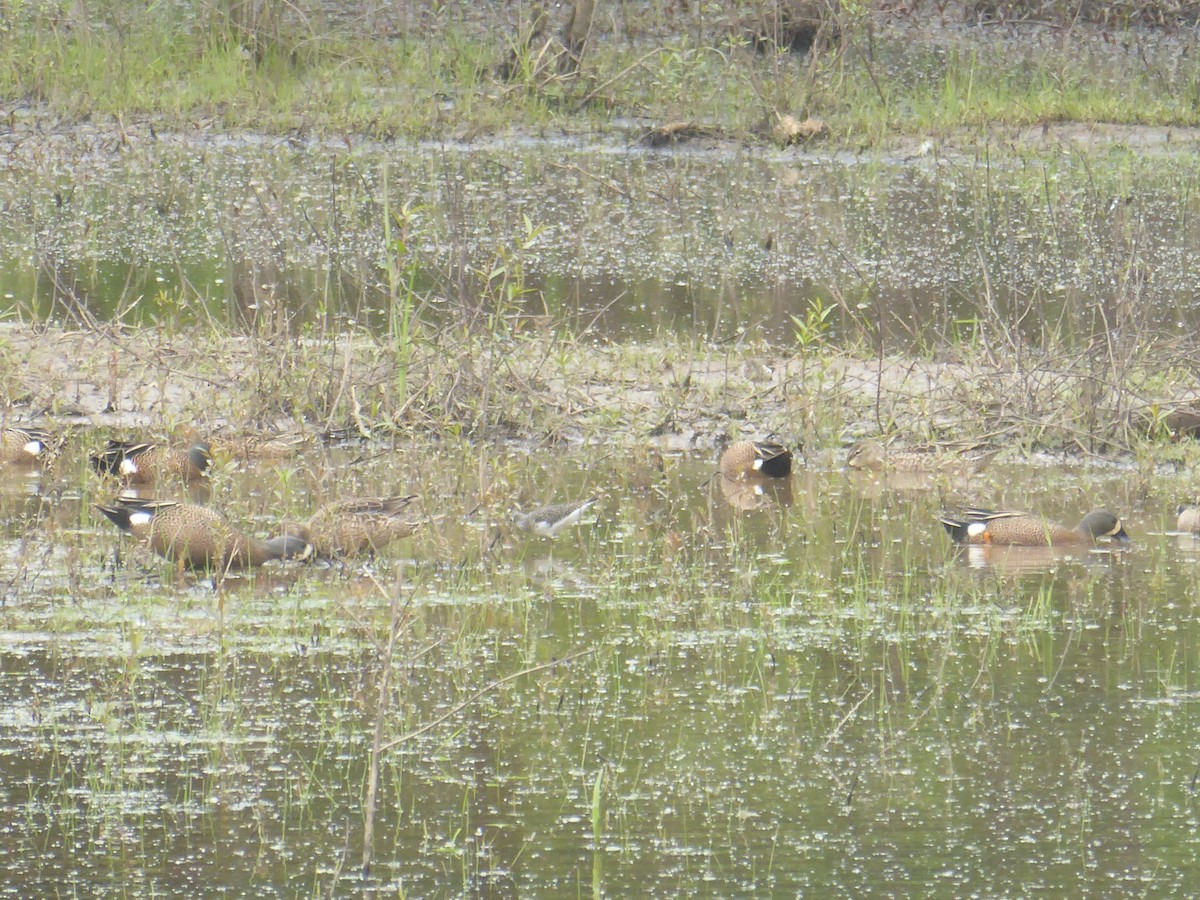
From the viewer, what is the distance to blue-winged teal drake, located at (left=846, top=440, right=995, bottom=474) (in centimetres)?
864

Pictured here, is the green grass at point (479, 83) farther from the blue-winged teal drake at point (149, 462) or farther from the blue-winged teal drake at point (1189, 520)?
the blue-winged teal drake at point (1189, 520)

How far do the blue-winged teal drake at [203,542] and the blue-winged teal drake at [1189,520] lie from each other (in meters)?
3.18

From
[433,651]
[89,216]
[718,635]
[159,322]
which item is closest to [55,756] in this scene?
[433,651]

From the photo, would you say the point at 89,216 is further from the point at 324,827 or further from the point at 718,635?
the point at 324,827

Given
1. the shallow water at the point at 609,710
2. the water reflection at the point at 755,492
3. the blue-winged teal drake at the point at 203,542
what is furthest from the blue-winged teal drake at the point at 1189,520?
the blue-winged teal drake at the point at 203,542

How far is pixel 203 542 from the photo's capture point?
666 cm

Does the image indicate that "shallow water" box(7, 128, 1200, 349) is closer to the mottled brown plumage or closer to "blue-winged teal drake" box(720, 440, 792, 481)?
the mottled brown plumage

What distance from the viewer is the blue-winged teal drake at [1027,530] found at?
732cm

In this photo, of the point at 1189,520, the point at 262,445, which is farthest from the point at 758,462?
the point at 262,445

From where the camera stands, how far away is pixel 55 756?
499 cm

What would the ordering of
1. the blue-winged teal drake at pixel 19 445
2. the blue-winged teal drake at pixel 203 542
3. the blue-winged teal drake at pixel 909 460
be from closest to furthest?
the blue-winged teal drake at pixel 203 542, the blue-winged teal drake at pixel 19 445, the blue-winged teal drake at pixel 909 460

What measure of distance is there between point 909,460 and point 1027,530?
1.42 metres

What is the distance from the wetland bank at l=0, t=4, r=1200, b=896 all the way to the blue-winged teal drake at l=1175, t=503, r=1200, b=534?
4.3 inches

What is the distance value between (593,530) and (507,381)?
1.84m
